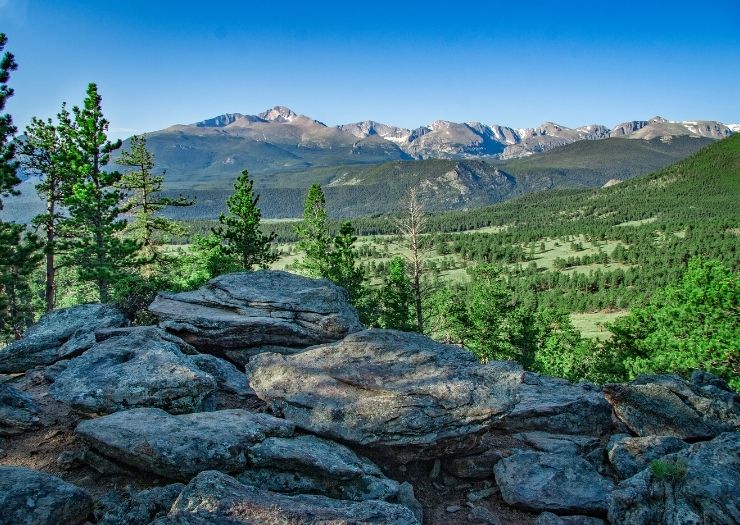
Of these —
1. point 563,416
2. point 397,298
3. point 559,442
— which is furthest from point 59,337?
point 397,298

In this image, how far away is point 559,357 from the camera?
206 ft

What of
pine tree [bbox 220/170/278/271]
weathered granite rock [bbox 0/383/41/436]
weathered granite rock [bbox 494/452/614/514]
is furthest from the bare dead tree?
weathered granite rock [bbox 0/383/41/436]

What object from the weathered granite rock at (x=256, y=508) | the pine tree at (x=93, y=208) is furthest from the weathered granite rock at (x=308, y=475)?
the pine tree at (x=93, y=208)

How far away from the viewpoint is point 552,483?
551 inches

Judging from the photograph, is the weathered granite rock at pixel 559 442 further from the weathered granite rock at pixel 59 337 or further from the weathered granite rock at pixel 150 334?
the weathered granite rock at pixel 59 337

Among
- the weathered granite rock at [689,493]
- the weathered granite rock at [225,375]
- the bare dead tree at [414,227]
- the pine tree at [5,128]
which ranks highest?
the pine tree at [5,128]

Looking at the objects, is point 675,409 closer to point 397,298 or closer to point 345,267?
point 397,298

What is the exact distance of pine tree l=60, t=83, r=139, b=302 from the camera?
120 ft

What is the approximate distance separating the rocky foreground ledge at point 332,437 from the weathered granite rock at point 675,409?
2.6 inches

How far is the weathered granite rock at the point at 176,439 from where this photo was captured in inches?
456

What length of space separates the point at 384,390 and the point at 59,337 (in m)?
17.3

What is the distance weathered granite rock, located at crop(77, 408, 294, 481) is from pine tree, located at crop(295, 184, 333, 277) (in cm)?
3962

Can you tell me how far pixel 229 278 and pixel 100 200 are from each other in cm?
2020

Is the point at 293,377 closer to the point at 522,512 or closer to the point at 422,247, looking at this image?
the point at 522,512
